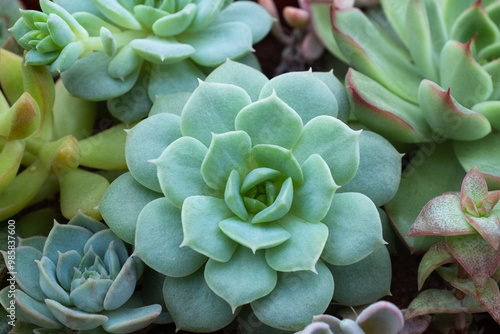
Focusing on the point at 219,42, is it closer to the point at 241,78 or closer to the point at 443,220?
the point at 241,78

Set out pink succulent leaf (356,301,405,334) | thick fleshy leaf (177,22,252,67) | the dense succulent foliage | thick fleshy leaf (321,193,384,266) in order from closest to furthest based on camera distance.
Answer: pink succulent leaf (356,301,405,334) → thick fleshy leaf (321,193,384,266) → the dense succulent foliage → thick fleshy leaf (177,22,252,67)

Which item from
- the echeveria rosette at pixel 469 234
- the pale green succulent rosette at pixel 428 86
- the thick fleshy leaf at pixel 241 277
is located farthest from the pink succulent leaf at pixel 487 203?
the thick fleshy leaf at pixel 241 277

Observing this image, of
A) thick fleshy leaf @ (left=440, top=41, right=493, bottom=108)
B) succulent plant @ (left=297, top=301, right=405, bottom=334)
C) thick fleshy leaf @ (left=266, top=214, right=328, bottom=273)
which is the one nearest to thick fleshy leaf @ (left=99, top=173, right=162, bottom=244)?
thick fleshy leaf @ (left=266, top=214, right=328, bottom=273)

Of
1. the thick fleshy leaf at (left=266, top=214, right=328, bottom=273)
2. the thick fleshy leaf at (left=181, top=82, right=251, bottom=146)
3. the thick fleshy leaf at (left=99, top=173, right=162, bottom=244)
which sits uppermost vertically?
the thick fleshy leaf at (left=181, top=82, right=251, bottom=146)

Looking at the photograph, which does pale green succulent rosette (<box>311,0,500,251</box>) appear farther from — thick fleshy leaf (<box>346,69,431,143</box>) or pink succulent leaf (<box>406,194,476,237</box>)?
pink succulent leaf (<box>406,194,476,237</box>)

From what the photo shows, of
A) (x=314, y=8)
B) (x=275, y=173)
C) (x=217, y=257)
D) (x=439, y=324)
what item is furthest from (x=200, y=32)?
(x=439, y=324)

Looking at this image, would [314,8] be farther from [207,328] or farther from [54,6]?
[207,328]
